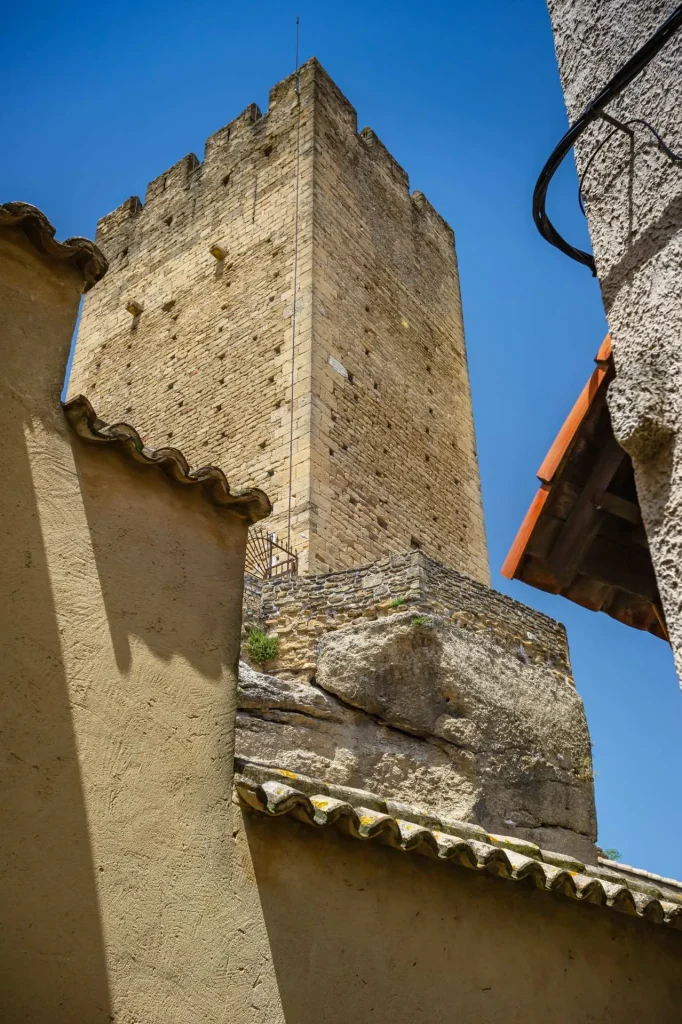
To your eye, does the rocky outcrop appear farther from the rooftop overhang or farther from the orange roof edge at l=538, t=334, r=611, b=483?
the orange roof edge at l=538, t=334, r=611, b=483

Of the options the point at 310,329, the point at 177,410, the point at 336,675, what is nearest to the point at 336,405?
the point at 310,329

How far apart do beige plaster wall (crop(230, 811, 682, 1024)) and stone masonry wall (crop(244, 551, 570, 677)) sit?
10.9ft

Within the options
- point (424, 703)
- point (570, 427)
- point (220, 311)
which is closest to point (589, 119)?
point (570, 427)

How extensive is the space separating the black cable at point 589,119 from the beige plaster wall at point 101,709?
1.93 m

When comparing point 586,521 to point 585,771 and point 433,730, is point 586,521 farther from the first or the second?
point 585,771

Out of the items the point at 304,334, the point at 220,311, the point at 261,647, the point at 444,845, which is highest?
the point at 220,311

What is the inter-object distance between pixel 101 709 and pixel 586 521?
73.6 inches

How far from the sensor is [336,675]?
712 cm

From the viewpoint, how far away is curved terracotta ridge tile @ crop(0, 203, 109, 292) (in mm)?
3695

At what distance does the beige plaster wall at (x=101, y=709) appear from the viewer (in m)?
2.86

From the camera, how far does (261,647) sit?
24.7 feet

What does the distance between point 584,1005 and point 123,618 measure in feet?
8.94

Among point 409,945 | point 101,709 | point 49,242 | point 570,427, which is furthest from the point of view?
point 49,242

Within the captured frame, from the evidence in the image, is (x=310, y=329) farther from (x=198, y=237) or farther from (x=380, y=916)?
(x=380, y=916)
